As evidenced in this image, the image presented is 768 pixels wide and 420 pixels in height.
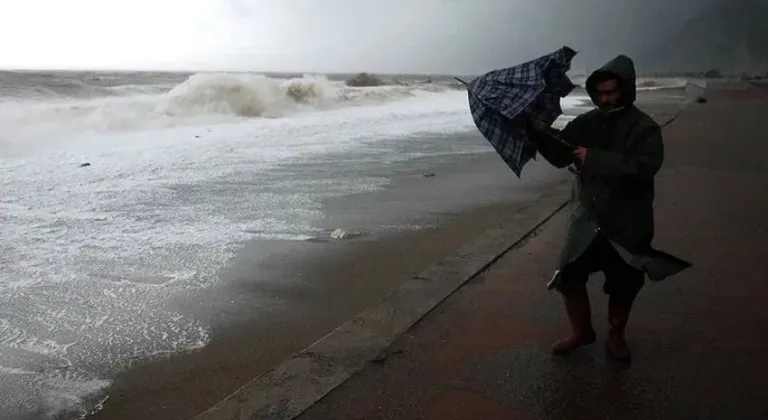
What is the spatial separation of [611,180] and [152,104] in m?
22.8

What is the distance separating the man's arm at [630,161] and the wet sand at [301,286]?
1.94 meters

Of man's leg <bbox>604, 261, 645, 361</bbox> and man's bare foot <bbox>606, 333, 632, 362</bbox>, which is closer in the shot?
man's leg <bbox>604, 261, 645, 361</bbox>

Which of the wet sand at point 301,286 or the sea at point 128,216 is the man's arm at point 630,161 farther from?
the sea at point 128,216

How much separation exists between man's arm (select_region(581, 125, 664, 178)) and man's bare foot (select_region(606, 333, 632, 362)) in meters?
0.92

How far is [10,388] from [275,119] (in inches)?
774

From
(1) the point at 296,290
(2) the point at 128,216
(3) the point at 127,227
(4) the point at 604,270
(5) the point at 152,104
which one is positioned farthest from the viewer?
(5) the point at 152,104

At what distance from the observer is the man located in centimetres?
291

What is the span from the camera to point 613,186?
9.98 feet

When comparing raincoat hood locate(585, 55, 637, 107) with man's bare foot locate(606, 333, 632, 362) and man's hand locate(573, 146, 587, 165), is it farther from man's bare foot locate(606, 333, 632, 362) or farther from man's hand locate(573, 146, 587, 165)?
man's bare foot locate(606, 333, 632, 362)

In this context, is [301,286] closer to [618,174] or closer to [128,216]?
[618,174]

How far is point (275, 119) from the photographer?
73.5 feet

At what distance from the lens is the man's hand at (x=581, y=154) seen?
9.50 ft

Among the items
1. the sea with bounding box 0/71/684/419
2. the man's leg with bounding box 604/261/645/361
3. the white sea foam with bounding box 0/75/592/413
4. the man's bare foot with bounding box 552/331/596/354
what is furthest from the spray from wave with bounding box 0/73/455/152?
the man's leg with bounding box 604/261/645/361

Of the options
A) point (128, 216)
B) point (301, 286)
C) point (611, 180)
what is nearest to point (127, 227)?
point (128, 216)
